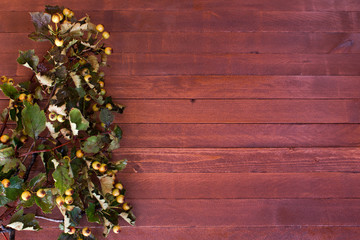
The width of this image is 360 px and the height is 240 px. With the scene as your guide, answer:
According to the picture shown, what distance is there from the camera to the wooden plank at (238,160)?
1.21m

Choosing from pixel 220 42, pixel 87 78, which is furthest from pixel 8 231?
pixel 220 42

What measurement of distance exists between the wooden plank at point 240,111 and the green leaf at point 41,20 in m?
0.39

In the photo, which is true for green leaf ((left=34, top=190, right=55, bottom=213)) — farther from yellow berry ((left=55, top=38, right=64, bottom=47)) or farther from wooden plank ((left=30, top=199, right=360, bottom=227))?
yellow berry ((left=55, top=38, right=64, bottom=47))

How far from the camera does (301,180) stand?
1.21 m

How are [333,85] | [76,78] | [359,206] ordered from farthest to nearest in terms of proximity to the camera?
[333,85] → [359,206] → [76,78]

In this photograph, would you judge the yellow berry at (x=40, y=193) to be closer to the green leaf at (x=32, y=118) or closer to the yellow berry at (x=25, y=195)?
the yellow berry at (x=25, y=195)

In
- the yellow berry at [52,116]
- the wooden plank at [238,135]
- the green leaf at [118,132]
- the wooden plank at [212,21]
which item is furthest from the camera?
the wooden plank at [212,21]

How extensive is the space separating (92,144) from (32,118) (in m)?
0.20

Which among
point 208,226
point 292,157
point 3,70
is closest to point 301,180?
point 292,157

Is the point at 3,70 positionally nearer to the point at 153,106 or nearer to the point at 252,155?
the point at 153,106

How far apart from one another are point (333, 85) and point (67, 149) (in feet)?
3.62

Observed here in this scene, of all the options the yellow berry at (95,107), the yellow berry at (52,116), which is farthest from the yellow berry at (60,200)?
the yellow berry at (95,107)

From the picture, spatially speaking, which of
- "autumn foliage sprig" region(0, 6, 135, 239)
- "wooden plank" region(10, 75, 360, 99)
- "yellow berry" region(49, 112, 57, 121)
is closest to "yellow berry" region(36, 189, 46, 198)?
"autumn foliage sprig" region(0, 6, 135, 239)

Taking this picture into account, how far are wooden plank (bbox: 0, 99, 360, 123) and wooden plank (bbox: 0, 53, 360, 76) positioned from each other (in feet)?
0.42
